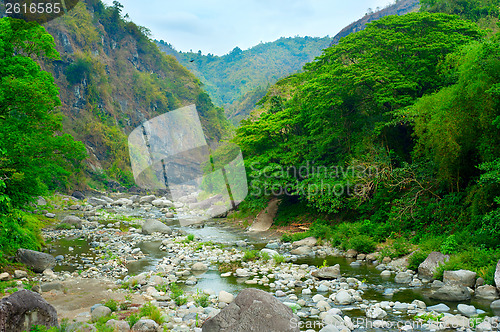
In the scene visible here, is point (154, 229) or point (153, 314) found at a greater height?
point (153, 314)

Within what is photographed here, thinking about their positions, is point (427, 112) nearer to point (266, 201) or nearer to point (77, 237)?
point (266, 201)

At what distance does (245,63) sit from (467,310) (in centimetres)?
12153

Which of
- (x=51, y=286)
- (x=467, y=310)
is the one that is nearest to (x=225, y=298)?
(x=51, y=286)

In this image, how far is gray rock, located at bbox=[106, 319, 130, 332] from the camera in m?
5.15

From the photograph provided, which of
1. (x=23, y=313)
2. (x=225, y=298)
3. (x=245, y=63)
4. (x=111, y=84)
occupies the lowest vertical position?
(x=225, y=298)

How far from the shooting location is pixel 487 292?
666 cm

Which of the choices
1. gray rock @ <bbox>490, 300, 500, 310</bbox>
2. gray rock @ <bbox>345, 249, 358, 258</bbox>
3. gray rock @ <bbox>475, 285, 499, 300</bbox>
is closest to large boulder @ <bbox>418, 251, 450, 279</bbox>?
gray rock @ <bbox>475, 285, 499, 300</bbox>

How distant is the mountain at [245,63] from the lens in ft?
353

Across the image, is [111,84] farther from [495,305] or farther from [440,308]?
[495,305]

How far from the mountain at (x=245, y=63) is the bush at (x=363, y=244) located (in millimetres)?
88456

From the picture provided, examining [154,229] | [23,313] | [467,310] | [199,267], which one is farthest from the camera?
[154,229]

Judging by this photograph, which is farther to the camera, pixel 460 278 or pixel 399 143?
pixel 399 143

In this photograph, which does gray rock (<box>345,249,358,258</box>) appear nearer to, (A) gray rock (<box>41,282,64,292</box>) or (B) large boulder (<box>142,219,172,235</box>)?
(A) gray rock (<box>41,282,64,292</box>)

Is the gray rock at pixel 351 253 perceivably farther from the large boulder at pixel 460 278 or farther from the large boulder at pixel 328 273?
the large boulder at pixel 460 278
